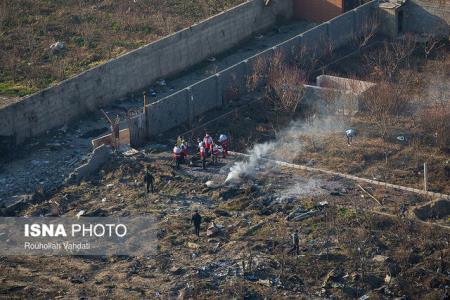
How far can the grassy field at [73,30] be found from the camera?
32.1m

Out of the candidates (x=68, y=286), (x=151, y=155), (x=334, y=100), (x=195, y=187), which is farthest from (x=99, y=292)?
(x=334, y=100)

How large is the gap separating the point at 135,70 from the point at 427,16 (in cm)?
994

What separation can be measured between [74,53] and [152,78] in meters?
2.72

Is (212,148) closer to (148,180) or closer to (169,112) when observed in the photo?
(148,180)

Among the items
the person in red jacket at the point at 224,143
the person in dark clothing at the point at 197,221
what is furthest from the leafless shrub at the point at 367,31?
the person in dark clothing at the point at 197,221

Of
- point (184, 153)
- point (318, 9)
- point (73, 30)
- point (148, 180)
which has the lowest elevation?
point (148, 180)

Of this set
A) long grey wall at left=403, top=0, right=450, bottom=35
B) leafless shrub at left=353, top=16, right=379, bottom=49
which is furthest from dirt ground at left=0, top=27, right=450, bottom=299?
long grey wall at left=403, top=0, right=450, bottom=35

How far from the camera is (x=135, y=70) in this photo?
31797 mm

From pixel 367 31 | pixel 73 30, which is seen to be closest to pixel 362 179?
pixel 367 31

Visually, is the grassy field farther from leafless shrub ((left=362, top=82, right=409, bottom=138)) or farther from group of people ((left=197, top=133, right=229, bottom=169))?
leafless shrub ((left=362, top=82, right=409, bottom=138))

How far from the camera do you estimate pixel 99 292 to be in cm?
2103

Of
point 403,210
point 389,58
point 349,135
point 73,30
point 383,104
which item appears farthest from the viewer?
point 73,30

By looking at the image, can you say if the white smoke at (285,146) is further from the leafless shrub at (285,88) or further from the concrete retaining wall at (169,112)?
the concrete retaining wall at (169,112)

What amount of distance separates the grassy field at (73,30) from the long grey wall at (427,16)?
18.9 ft
